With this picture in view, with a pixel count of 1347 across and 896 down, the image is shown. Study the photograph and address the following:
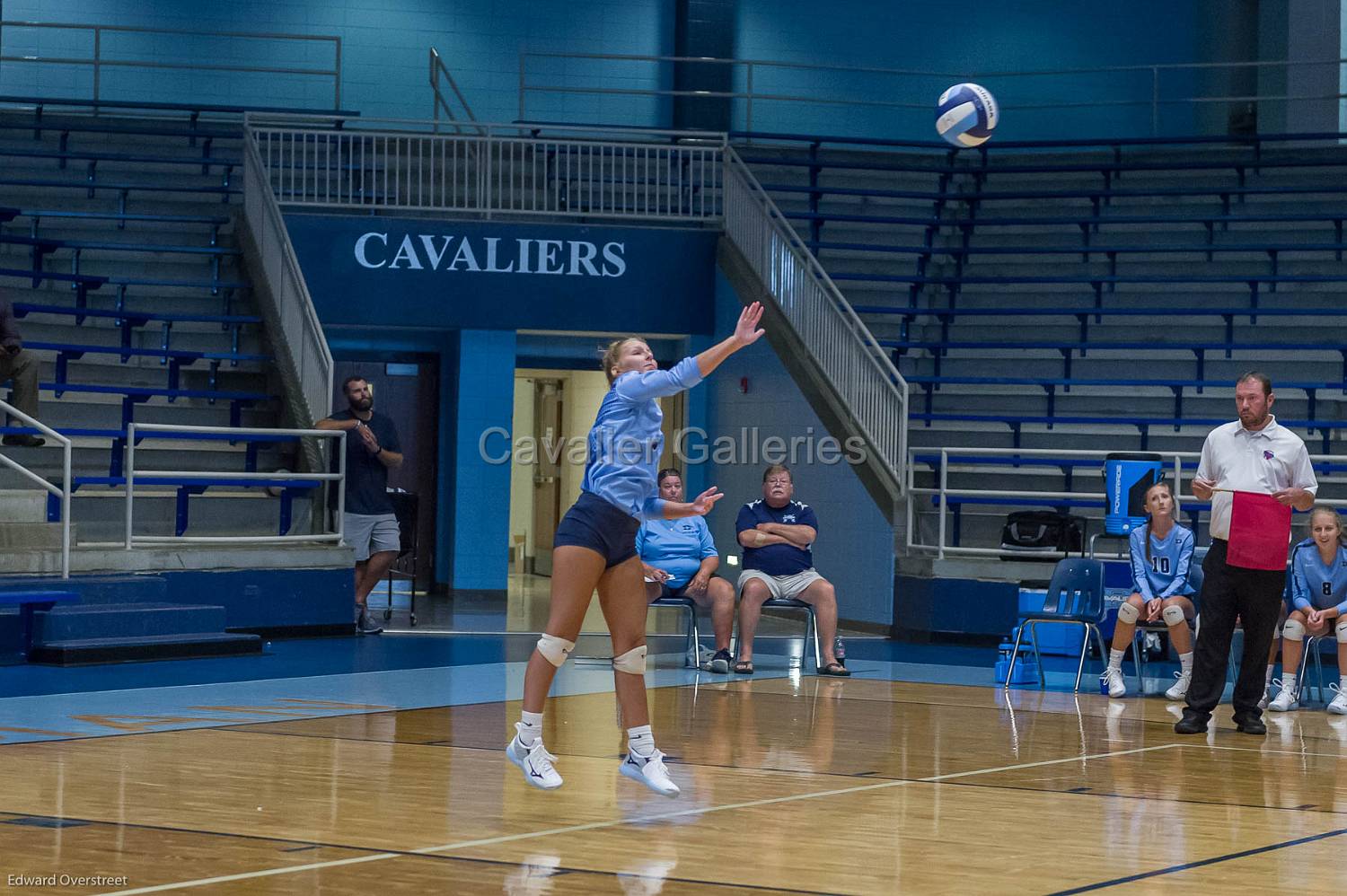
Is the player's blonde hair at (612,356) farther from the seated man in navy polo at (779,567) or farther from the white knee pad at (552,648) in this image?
the seated man in navy polo at (779,567)

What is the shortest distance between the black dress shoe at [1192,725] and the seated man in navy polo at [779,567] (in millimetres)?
2898

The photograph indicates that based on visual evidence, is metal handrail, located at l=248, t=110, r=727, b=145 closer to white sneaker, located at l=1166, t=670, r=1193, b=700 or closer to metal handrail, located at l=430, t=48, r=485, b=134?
metal handrail, located at l=430, t=48, r=485, b=134

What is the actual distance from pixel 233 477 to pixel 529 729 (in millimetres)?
6815

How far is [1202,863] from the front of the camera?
5105 mm

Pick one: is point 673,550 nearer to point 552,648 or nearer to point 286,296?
point 552,648

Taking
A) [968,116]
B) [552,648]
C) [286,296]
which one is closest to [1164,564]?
[968,116]

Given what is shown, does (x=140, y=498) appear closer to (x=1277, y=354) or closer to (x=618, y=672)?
(x=618, y=672)

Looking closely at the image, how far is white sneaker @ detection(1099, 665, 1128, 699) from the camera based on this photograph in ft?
33.4

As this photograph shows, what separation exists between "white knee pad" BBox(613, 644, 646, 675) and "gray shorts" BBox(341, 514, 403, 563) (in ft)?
24.1

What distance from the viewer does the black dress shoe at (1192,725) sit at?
838 centimetres

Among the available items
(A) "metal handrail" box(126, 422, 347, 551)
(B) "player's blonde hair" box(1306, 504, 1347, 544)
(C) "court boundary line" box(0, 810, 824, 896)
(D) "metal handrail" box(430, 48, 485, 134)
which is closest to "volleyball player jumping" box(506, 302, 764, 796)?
(C) "court boundary line" box(0, 810, 824, 896)

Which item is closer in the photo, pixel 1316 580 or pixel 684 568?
pixel 1316 580

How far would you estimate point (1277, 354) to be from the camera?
15.6m

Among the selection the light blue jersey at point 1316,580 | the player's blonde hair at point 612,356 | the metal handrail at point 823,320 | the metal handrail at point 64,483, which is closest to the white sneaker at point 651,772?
the player's blonde hair at point 612,356
